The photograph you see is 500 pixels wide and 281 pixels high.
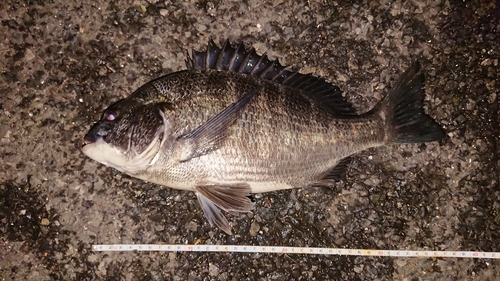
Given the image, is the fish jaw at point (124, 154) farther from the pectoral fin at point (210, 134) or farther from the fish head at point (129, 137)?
the pectoral fin at point (210, 134)

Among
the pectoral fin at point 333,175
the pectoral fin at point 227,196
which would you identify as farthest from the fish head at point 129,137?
the pectoral fin at point 333,175

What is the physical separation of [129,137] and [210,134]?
459 mm

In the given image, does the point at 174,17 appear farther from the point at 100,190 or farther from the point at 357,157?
the point at 357,157

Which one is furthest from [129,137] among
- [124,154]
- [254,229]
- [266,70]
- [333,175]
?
[333,175]

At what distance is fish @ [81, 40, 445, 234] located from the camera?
2.27 m

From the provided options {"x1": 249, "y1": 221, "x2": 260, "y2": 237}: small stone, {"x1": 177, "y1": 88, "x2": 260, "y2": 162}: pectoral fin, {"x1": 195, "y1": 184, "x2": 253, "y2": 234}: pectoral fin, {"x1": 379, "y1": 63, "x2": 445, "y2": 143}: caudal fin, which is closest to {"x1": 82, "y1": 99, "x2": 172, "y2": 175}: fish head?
{"x1": 177, "y1": 88, "x2": 260, "y2": 162}: pectoral fin

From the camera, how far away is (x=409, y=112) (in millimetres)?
2648

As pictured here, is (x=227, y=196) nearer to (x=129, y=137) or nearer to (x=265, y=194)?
(x=265, y=194)

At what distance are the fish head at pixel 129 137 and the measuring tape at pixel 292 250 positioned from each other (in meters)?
0.67

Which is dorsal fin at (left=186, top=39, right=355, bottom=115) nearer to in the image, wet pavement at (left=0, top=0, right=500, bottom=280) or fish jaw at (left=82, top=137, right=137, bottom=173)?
wet pavement at (left=0, top=0, right=500, bottom=280)

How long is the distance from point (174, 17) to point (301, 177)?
4.61ft

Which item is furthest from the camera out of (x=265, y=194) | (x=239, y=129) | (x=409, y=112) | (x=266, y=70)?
(x=265, y=194)

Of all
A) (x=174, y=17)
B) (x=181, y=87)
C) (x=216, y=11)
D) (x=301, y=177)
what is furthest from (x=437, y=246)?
(x=174, y=17)

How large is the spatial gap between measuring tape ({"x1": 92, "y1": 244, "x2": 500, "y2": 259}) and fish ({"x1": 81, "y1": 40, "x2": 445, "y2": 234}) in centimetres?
31
